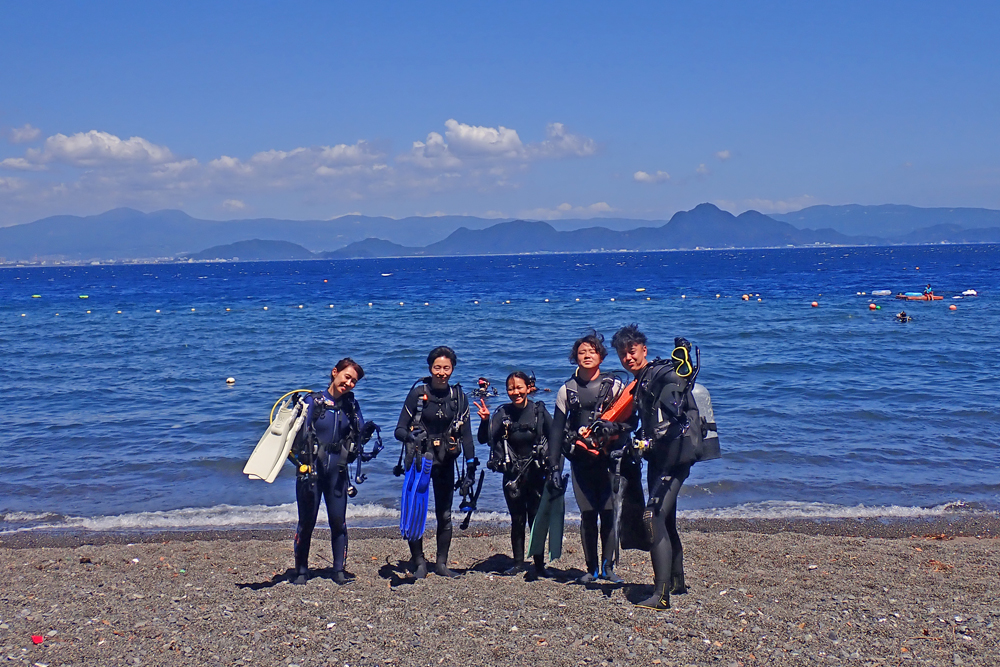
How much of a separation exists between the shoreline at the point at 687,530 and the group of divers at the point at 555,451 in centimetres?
216

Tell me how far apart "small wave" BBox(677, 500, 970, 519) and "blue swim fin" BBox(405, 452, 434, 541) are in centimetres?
412

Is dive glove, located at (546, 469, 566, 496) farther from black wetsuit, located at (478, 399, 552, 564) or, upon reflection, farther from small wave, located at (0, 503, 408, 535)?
small wave, located at (0, 503, 408, 535)

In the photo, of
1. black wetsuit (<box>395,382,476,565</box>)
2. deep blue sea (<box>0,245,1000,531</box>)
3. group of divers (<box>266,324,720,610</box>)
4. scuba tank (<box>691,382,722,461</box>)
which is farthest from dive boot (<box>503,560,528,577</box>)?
deep blue sea (<box>0,245,1000,531</box>)

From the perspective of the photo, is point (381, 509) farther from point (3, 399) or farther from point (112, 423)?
point (3, 399)

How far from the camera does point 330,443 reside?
6359mm

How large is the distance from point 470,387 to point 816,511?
34.8ft

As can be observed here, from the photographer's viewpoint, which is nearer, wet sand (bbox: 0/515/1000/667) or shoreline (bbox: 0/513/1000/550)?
wet sand (bbox: 0/515/1000/667)

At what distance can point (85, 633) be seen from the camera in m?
5.56

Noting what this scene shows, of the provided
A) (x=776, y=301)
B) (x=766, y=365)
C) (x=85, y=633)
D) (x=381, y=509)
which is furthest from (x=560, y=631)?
(x=776, y=301)

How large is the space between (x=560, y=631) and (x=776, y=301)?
4280 cm

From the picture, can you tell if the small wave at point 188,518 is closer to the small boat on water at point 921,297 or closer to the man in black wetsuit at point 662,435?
the man in black wetsuit at point 662,435

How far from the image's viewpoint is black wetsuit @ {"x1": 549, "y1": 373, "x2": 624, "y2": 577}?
20.2 ft

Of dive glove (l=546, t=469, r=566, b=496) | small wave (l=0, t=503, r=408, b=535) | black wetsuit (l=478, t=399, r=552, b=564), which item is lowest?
small wave (l=0, t=503, r=408, b=535)

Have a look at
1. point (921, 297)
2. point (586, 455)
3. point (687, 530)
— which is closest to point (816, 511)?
point (687, 530)
